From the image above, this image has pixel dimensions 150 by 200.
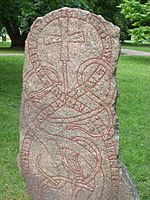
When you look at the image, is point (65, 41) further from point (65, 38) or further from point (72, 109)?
point (72, 109)

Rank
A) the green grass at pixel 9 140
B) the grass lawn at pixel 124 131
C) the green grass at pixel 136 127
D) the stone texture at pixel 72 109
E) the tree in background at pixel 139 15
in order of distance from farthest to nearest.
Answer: the tree in background at pixel 139 15 → the green grass at pixel 136 127 → the grass lawn at pixel 124 131 → the green grass at pixel 9 140 → the stone texture at pixel 72 109

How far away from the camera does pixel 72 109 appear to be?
4.45 meters

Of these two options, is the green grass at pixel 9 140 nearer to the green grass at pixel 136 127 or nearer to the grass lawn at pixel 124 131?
the grass lawn at pixel 124 131

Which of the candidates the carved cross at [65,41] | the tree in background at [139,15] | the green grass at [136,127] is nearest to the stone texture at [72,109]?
the carved cross at [65,41]

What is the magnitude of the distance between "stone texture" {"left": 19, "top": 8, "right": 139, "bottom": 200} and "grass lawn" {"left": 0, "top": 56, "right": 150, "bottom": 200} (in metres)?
0.86

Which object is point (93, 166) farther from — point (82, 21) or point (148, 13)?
point (148, 13)

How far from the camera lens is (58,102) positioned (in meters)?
4.49

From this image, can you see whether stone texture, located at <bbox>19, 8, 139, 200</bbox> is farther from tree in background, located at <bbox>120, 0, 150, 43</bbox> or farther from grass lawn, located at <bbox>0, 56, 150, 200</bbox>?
tree in background, located at <bbox>120, 0, 150, 43</bbox>

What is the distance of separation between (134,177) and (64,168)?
1596 mm

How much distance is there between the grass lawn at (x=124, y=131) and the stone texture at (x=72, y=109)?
0.86m

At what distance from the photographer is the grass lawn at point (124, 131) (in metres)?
5.68

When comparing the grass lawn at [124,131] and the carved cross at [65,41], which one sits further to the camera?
the grass lawn at [124,131]

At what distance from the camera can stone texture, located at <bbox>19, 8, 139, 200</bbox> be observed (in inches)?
172

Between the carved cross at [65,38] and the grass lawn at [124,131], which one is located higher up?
the carved cross at [65,38]
